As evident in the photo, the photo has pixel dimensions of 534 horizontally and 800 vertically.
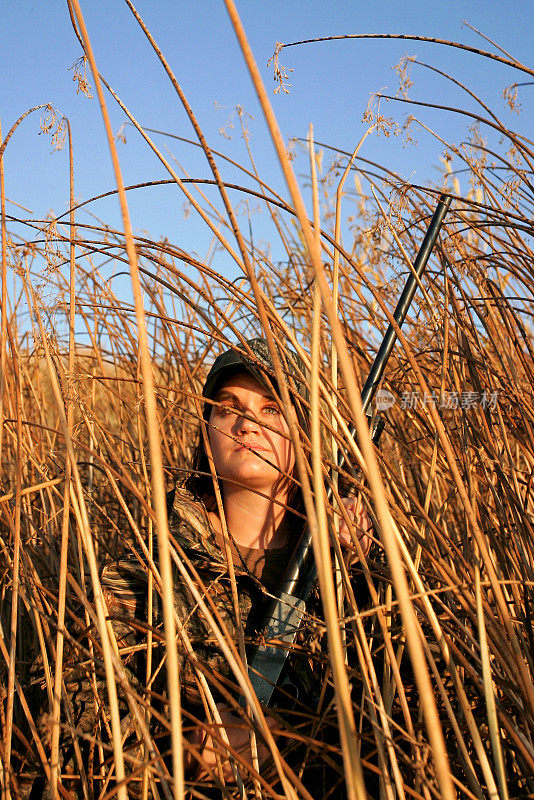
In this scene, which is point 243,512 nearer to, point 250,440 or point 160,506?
point 250,440

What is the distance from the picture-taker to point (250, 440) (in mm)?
1336

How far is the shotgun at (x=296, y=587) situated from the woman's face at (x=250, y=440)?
27 cm

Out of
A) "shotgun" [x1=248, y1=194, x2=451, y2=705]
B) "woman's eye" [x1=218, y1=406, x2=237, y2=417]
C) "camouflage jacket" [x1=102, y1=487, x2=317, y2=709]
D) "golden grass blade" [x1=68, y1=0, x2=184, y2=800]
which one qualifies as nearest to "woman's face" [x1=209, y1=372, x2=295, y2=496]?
"woman's eye" [x1=218, y1=406, x2=237, y2=417]

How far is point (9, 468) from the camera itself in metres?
2.01

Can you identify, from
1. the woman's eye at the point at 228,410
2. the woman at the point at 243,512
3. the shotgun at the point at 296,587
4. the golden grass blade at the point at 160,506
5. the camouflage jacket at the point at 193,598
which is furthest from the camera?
the woman at the point at 243,512

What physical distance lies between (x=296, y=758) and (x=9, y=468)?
1365 millimetres

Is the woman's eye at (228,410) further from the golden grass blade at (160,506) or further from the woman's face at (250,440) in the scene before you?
the golden grass blade at (160,506)

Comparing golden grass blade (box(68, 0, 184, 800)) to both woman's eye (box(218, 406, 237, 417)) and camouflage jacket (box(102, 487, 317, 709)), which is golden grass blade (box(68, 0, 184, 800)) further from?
camouflage jacket (box(102, 487, 317, 709))

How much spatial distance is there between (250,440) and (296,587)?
0.37 metres

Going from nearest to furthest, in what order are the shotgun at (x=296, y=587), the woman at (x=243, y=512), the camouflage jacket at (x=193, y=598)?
1. the shotgun at (x=296, y=587)
2. the camouflage jacket at (x=193, y=598)
3. the woman at (x=243, y=512)

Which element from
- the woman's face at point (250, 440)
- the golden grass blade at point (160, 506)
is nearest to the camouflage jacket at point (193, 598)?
the woman's face at point (250, 440)

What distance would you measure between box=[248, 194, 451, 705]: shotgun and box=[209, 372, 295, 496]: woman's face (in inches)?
10.5

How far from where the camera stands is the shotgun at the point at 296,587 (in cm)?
98

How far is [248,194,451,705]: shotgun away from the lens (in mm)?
978
